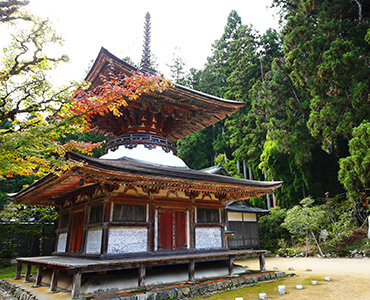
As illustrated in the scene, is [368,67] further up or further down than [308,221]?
further up

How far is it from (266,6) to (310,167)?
1544cm

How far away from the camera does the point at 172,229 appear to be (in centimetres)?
835

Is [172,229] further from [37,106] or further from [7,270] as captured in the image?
[7,270]

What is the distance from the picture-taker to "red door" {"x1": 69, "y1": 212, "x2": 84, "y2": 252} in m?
8.52

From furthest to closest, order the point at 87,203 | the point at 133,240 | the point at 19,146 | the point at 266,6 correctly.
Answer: the point at 266,6, the point at 87,203, the point at 133,240, the point at 19,146

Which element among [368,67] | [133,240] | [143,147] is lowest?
[133,240]

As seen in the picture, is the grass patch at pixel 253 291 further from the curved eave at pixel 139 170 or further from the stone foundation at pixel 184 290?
the curved eave at pixel 139 170

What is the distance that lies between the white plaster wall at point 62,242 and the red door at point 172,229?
12.6 ft

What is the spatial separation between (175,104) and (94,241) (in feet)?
17.9

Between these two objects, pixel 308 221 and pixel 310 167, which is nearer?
pixel 308 221

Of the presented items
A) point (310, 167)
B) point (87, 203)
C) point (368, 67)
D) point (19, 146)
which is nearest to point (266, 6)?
point (368, 67)

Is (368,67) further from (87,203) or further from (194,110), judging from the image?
(87,203)

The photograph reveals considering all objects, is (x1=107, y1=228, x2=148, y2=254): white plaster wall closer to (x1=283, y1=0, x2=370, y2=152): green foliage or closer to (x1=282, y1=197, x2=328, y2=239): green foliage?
(x1=282, y1=197, x2=328, y2=239): green foliage

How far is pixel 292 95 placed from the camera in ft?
73.3
